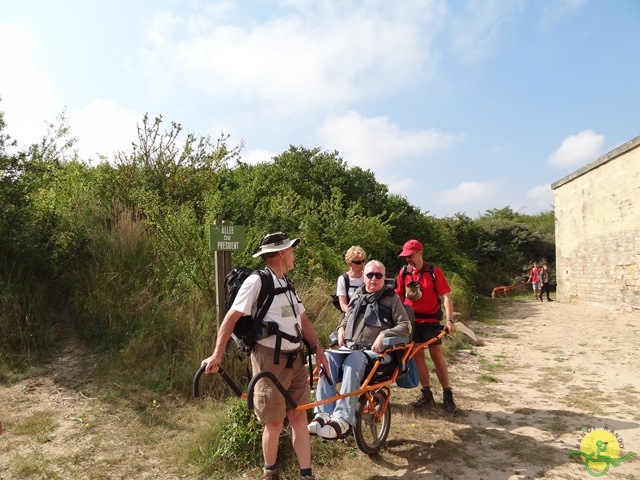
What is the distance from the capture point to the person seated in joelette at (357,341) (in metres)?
3.36

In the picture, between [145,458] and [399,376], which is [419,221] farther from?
[145,458]

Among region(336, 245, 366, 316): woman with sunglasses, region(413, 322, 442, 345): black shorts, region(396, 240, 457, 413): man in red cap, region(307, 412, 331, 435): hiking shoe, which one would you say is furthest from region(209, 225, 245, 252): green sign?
region(307, 412, 331, 435): hiking shoe

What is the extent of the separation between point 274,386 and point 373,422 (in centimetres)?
127

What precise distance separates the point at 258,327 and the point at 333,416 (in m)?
0.95

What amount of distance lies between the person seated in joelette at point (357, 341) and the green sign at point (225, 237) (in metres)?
1.42

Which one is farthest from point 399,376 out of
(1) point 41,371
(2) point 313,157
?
(2) point 313,157

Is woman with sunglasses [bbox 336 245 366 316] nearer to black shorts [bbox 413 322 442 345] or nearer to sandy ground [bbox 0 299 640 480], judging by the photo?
black shorts [bbox 413 322 442 345]

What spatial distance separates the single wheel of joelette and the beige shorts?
24.5 inches

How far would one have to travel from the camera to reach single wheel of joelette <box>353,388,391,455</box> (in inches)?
142

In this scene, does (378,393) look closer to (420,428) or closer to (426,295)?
(420,428)

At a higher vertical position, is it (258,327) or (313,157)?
(313,157)

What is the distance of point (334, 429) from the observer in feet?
10.6

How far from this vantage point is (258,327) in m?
2.98

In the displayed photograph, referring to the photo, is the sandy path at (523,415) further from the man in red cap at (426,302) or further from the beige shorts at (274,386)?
the beige shorts at (274,386)
